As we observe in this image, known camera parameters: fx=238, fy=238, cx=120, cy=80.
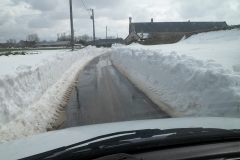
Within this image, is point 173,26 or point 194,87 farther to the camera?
point 173,26

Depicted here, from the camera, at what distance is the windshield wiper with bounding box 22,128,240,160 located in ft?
7.95

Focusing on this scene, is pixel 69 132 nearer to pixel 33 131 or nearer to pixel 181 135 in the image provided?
pixel 181 135

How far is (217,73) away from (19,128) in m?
5.06

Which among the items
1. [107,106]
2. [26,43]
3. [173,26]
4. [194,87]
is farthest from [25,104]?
[26,43]

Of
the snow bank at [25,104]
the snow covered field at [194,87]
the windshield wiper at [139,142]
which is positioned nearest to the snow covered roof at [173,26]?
the snow covered field at [194,87]

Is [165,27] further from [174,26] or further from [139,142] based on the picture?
[139,142]

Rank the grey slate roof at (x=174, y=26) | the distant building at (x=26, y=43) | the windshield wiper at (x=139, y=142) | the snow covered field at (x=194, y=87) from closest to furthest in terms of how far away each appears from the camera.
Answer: the windshield wiper at (x=139, y=142) < the snow covered field at (x=194, y=87) < the grey slate roof at (x=174, y=26) < the distant building at (x=26, y=43)

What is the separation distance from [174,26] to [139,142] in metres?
73.3

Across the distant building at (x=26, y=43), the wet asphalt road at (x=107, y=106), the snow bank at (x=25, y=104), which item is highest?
the distant building at (x=26, y=43)

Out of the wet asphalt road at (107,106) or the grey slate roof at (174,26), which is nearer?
the wet asphalt road at (107,106)

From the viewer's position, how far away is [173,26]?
72.1 metres

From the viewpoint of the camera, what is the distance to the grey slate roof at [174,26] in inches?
2810

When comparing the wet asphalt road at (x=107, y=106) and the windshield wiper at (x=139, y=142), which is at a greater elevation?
the windshield wiper at (x=139, y=142)

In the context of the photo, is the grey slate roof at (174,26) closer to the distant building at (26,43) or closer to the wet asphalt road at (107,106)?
the distant building at (26,43)
